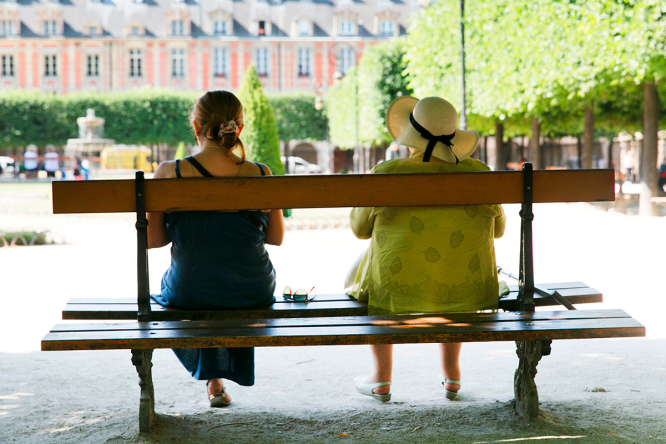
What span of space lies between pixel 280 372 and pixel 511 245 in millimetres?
6140

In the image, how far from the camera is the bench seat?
2768 millimetres

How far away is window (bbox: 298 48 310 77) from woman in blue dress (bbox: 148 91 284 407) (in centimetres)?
4867

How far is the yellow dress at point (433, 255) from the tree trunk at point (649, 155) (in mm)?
11362

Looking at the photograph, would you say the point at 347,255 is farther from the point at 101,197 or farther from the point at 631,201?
the point at 631,201

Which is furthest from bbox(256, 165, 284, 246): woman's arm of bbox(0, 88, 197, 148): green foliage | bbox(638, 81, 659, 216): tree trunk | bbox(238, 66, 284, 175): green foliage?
bbox(0, 88, 197, 148): green foliage

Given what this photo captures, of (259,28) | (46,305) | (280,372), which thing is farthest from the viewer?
(259,28)

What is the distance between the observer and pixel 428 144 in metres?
2.86

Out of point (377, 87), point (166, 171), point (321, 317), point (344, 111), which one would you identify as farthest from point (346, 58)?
point (321, 317)

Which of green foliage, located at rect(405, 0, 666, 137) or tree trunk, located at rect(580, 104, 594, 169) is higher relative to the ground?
green foliage, located at rect(405, 0, 666, 137)

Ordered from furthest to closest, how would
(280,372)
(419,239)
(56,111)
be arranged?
1. (56,111)
2. (280,372)
3. (419,239)

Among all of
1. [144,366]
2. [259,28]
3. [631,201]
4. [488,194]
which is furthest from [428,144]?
[259,28]

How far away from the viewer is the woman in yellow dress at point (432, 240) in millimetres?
2805

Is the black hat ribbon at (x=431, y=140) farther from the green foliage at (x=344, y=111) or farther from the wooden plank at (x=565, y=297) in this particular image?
the green foliage at (x=344, y=111)

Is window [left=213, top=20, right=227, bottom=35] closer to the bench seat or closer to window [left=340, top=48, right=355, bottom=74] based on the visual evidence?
window [left=340, top=48, right=355, bottom=74]
